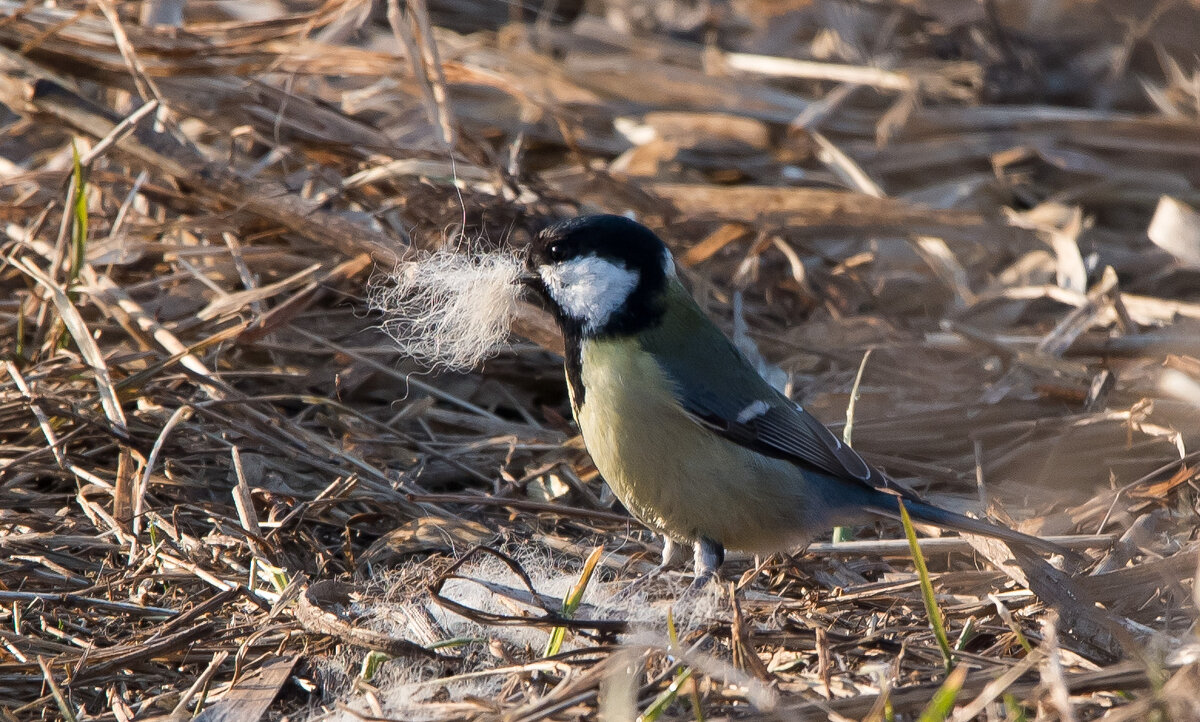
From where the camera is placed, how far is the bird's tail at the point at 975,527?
2.78 meters

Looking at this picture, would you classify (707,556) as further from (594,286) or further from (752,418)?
(594,286)

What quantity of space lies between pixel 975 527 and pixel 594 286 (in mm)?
1127

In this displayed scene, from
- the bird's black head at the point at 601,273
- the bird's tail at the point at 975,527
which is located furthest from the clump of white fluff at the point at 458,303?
the bird's tail at the point at 975,527

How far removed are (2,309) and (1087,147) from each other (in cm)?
425

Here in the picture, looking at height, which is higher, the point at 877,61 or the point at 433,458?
the point at 877,61

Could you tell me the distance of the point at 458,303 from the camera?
316 cm

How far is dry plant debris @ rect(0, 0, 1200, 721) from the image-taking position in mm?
2500

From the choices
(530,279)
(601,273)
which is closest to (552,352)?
(530,279)

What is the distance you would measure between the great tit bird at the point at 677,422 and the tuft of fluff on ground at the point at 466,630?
0.73ft

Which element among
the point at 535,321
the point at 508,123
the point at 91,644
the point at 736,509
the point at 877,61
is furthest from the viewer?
the point at 877,61

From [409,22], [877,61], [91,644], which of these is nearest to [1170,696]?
[91,644]

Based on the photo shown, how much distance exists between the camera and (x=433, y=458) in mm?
3596

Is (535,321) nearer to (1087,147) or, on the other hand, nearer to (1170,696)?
(1170,696)

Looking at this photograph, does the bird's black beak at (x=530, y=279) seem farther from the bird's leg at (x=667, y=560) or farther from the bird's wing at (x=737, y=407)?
the bird's leg at (x=667, y=560)
